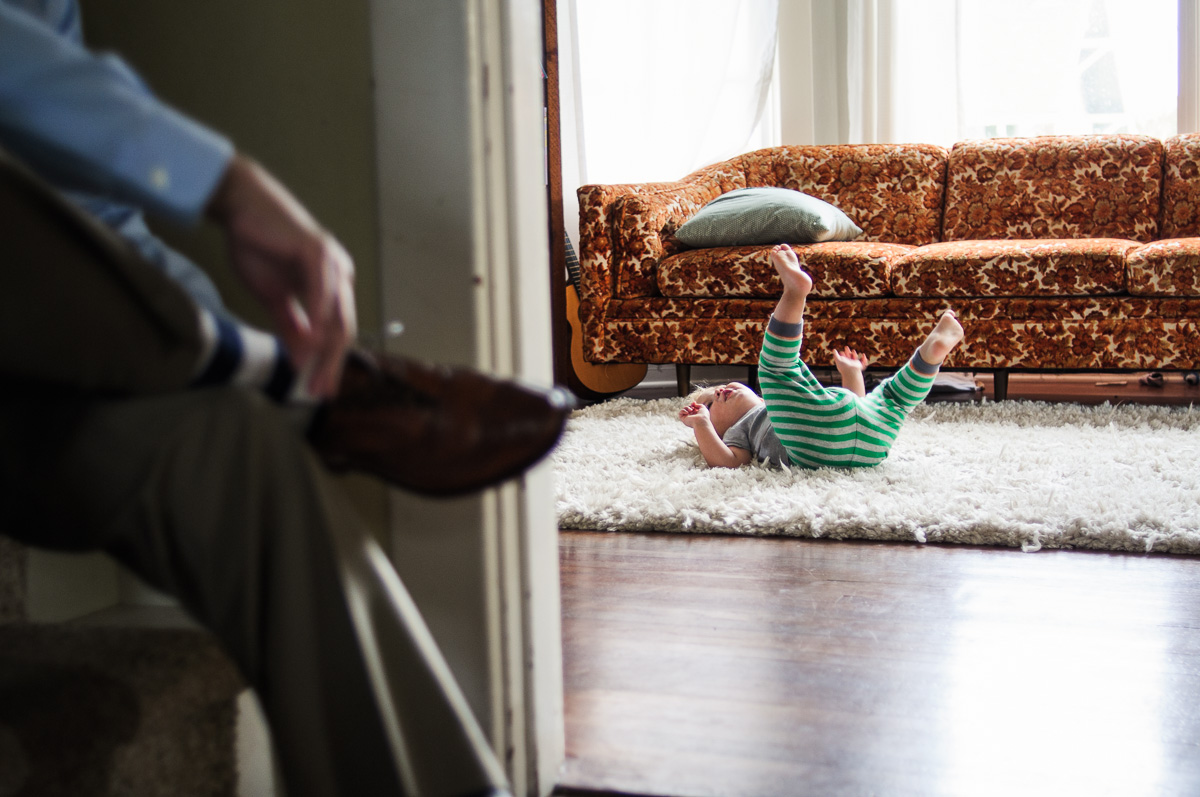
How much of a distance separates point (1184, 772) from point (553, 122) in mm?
2950

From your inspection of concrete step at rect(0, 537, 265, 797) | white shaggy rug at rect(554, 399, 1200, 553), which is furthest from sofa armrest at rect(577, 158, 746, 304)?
concrete step at rect(0, 537, 265, 797)

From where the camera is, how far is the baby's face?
7.13 ft

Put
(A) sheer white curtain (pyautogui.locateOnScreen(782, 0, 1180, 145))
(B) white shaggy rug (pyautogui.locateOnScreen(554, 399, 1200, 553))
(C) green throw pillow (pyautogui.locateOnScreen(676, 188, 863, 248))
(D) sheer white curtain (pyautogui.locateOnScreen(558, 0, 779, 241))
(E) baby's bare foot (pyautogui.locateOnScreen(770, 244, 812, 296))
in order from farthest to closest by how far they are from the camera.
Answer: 1. (D) sheer white curtain (pyautogui.locateOnScreen(558, 0, 779, 241))
2. (A) sheer white curtain (pyautogui.locateOnScreen(782, 0, 1180, 145))
3. (C) green throw pillow (pyautogui.locateOnScreen(676, 188, 863, 248))
4. (E) baby's bare foot (pyautogui.locateOnScreen(770, 244, 812, 296))
5. (B) white shaggy rug (pyautogui.locateOnScreen(554, 399, 1200, 553))

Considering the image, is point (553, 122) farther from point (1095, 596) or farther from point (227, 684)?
point (227, 684)

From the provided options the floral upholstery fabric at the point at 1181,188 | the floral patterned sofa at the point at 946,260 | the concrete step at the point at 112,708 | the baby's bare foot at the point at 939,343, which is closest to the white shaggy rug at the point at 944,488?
the baby's bare foot at the point at 939,343

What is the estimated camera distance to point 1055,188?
3322 mm

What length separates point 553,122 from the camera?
3.31m

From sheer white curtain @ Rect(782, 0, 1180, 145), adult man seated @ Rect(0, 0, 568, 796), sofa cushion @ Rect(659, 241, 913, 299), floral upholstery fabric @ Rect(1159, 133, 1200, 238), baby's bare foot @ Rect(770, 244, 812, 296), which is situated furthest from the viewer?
sheer white curtain @ Rect(782, 0, 1180, 145)

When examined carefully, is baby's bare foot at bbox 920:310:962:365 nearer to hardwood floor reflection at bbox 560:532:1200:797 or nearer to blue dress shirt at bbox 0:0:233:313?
hardwood floor reflection at bbox 560:532:1200:797

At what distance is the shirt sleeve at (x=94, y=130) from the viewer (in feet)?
1.49

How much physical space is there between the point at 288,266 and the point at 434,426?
0.12 m

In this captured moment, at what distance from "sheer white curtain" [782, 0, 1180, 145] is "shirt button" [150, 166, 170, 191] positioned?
3935 mm

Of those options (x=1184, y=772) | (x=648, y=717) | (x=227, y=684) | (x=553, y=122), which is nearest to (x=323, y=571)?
(x=227, y=684)

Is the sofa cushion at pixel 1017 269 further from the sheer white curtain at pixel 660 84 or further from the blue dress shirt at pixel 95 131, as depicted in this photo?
the blue dress shirt at pixel 95 131
